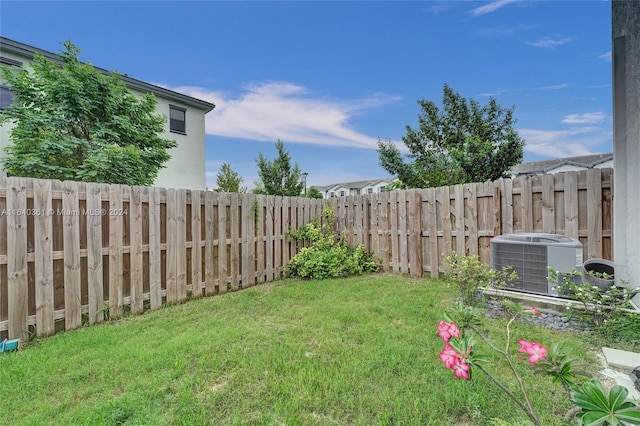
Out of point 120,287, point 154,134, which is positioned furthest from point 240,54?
point 120,287

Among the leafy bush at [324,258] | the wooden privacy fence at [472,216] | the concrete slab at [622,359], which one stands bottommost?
the concrete slab at [622,359]

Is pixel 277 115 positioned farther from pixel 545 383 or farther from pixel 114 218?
pixel 545 383

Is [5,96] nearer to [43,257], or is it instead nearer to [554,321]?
[43,257]

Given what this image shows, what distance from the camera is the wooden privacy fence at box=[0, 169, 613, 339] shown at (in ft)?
10.2

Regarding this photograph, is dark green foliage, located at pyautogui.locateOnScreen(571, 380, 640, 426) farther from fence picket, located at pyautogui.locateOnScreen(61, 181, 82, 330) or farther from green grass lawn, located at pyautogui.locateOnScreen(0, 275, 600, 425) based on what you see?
fence picket, located at pyautogui.locateOnScreen(61, 181, 82, 330)

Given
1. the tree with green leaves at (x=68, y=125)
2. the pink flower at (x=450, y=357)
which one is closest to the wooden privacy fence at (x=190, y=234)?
the pink flower at (x=450, y=357)

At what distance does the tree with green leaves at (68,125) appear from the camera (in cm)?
661

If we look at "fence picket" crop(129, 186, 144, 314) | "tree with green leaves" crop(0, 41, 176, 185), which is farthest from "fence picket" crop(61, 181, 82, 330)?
"tree with green leaves" crop(0, 41, 176, 185)

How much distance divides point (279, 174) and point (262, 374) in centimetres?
1716

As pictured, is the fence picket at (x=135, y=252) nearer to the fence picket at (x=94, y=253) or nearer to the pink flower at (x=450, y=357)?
the fence picket at (x=94, y=253)

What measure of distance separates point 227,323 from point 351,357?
166cm

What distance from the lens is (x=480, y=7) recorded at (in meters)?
5.52

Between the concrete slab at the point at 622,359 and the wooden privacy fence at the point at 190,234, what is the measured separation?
6.02ft

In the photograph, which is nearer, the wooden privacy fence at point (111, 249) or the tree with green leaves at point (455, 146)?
the wooden privacy fence at point (111, 249)
